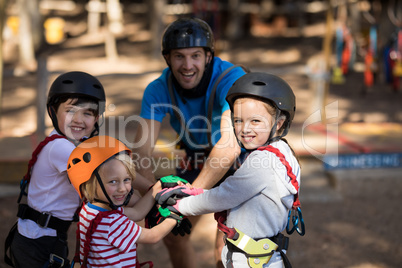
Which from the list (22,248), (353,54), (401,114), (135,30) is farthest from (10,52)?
(22,248)

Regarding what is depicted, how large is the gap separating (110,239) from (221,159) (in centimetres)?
104

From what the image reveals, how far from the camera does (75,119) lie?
3111mm

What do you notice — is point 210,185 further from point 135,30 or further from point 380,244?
point 135,30

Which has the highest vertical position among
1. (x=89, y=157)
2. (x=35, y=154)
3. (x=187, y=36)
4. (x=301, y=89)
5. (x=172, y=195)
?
(x=187, y=36)

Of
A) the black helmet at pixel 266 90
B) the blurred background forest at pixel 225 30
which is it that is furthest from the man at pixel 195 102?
the blurred background forest at pixel 225 30

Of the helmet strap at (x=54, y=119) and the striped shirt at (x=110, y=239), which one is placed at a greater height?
the helmet strap at (x=54, y=119)

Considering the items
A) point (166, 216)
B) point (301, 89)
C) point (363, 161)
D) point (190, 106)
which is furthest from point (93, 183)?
point (301, 89)

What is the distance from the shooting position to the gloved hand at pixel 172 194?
286cm

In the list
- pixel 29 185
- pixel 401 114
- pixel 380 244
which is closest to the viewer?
pixel 29 185

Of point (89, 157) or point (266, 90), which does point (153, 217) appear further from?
point (266, 90)

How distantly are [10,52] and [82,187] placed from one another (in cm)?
1746

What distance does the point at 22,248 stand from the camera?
3072 millimetres

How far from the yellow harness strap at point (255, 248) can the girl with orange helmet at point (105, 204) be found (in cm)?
51

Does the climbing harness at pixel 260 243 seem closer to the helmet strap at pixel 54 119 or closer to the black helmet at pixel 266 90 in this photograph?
the black helmet at pixel 266 90
